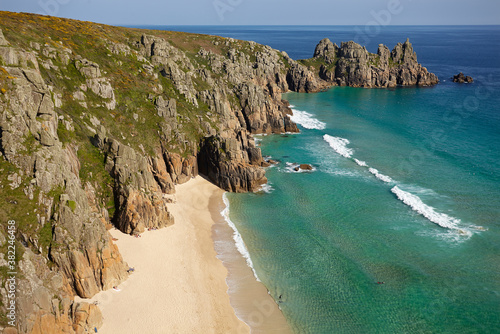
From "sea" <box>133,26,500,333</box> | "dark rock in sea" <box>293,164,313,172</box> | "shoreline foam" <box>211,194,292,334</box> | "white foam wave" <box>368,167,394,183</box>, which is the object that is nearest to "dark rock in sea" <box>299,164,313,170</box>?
"dark rock in sea" <box>293,164,313,172</box>

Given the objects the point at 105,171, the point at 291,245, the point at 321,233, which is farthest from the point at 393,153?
the point at 105,171

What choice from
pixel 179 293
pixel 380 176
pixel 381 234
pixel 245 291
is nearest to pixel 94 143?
pixel 179 293

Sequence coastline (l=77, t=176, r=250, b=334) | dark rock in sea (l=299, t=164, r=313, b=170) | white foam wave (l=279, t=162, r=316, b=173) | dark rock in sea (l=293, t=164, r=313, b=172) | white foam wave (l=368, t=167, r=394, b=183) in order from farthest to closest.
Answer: dark rock in sea (l=299, t=164, r=313, b=170)
dark rock in sea (l=293, t=164, r=313, b=172)
white foam wave (l=279, t=162, r=316, b=173)
white foam wave (l=368, t=167, r=394, b=183)
coastline (l=77, t=176, r=250, b=334)

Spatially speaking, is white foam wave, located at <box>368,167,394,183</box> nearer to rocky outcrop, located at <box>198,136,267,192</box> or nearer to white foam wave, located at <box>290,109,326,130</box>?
rocky outcrop, located at <box>198,136,267,192</box>

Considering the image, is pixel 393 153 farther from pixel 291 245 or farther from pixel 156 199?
pixel 156 199

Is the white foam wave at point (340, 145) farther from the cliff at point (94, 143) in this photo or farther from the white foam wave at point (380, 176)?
the cliff at point (94, 143)

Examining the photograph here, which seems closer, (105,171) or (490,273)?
(490,273)

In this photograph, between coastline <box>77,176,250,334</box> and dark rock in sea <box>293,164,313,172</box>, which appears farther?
dark rock in sea <box>293,164,313,172</box>
